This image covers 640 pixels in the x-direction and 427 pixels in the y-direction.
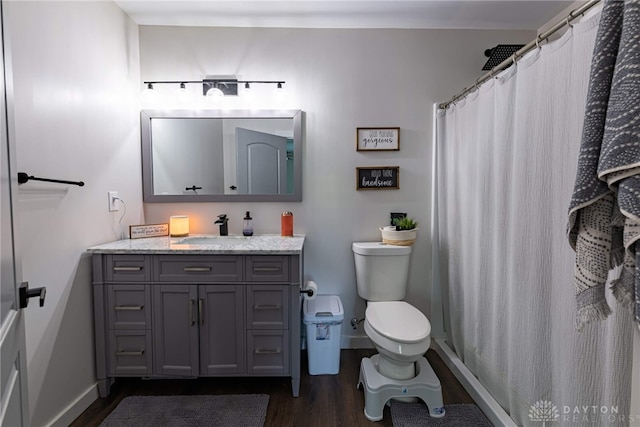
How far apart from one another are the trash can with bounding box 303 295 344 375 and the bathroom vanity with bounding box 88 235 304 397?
0.22 meters

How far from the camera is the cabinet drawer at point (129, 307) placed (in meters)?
1.69

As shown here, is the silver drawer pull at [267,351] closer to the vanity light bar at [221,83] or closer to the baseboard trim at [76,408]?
the baseboard trim at [76,408]

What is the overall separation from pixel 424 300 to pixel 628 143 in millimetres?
1861

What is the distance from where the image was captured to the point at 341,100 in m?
2.20

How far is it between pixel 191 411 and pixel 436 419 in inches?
52.1

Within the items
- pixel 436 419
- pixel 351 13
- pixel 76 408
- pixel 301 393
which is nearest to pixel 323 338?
pixel 301 393

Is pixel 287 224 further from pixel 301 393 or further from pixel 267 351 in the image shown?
pixel 301 393

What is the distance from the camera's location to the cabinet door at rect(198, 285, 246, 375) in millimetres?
1693

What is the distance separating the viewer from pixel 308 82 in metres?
2.18

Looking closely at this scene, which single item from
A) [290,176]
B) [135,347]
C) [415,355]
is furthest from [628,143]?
[135,347]

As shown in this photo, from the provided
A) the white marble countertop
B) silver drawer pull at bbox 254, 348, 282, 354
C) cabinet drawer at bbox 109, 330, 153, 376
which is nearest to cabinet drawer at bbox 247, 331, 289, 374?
silver drawer pull at bbox 254, 348, 282, 354

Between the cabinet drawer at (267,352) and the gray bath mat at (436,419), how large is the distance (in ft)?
2.15

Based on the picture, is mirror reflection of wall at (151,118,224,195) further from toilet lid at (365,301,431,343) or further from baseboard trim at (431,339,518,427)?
baseboard trim at (431,339,518,427)

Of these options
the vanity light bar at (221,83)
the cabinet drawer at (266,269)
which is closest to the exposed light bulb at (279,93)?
the vanity light bar at (221,83)
